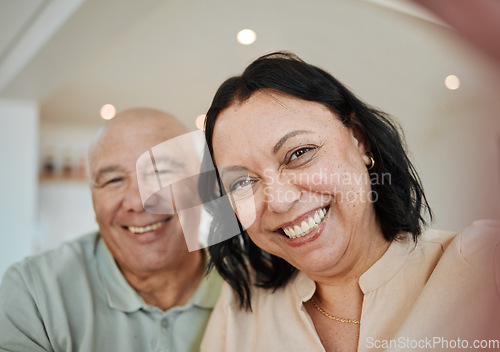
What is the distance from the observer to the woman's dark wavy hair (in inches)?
25.1

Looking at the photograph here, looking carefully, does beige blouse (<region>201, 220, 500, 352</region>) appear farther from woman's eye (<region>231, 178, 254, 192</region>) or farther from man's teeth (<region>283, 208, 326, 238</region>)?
woman's eye (<region>231, 178, 254, 192</region>)

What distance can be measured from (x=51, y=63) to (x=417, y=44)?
1.92 meters

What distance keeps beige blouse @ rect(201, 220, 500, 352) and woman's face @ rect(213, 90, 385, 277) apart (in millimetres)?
72

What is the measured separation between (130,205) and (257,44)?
1.44 ft

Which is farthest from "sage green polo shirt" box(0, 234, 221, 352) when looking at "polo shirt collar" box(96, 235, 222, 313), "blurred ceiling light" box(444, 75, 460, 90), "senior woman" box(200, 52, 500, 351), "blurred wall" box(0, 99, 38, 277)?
"blurred wall" box(0, 99, 38, 277)

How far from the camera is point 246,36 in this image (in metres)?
0.72

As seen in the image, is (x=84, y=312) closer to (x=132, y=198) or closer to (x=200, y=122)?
(x=132, y=198)

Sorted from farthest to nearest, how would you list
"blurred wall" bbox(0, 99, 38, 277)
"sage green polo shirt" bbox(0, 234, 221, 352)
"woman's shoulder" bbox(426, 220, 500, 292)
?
"blurred wall" bbox(0, 99, 38, 277), "sage green polo shirt" bbox(0, 234, 221, 352), "woman's shoulder" bbox(426, 220, 500, 292)

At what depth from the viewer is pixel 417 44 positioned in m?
0.51

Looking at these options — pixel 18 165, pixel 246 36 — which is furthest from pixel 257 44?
pixel 18 165

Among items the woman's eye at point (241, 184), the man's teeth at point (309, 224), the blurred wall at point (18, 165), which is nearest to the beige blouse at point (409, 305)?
the man's teeth at point (309, 224)

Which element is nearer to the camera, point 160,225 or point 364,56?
point 364,56

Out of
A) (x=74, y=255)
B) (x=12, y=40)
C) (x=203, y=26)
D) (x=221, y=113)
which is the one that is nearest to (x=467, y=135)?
(x=221, y=113)

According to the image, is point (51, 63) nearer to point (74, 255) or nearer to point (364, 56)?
point (74, 255)
